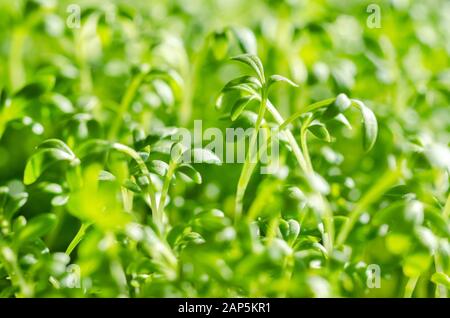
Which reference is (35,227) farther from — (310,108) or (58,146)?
(310,108)

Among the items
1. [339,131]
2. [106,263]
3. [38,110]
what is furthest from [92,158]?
[339,131]

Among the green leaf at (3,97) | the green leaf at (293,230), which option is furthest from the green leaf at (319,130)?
the green leaf at (3,97)

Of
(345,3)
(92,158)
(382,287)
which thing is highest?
(345,3)

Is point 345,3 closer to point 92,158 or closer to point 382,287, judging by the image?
point 382,287

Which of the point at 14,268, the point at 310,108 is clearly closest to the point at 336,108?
the point at 310,108

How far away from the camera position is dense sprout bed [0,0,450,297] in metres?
0.74

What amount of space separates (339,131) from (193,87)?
31cm

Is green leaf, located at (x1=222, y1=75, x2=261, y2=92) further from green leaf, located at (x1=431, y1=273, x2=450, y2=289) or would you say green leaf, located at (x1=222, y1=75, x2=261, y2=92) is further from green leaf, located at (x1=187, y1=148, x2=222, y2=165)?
green leaf, located at (x1=431, y1=273, x2=450, y2=289)

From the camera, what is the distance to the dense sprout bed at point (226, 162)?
0.74 m

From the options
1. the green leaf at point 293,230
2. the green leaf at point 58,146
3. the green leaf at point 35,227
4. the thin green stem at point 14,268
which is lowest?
the thin green stem at point 14,268

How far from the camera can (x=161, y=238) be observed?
31.9 inches

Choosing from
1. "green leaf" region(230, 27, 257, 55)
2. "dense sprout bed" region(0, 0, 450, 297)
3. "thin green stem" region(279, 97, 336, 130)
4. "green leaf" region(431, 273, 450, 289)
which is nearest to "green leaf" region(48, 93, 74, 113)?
"dense sprout bed" region(0, 0, 450, 297)
